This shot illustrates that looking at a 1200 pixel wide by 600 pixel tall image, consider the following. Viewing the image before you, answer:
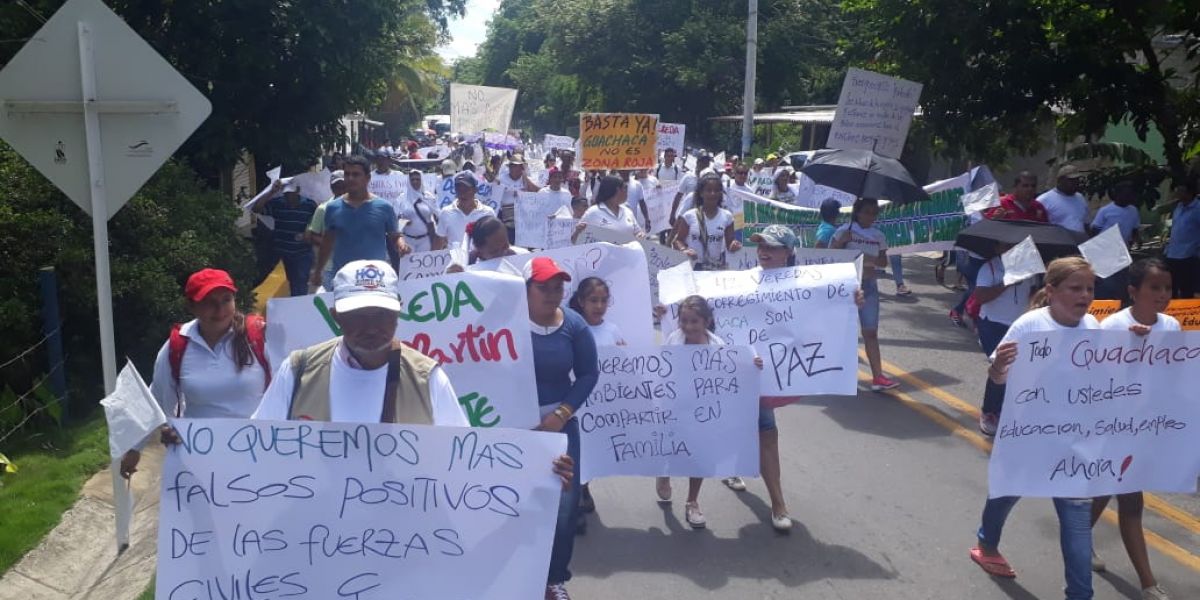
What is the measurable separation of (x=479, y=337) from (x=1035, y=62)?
35.2ft

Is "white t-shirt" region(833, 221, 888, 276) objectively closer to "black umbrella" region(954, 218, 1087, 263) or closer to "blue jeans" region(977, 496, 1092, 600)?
"black umbrella" region(954, 218, 1087, 263)

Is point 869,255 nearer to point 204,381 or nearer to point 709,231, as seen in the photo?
point 709,231

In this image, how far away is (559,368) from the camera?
4.82m

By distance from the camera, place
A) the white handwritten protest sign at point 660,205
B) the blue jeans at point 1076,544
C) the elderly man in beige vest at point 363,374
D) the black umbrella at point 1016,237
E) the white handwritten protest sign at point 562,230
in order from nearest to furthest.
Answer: the elderly man in beige vest at point 363,374
the blue jeans at point 1076,544
the black umbrella at point 1016,237
the white handwritten protest sign at point 562,230
the white handwritten protest sign at point 660,205

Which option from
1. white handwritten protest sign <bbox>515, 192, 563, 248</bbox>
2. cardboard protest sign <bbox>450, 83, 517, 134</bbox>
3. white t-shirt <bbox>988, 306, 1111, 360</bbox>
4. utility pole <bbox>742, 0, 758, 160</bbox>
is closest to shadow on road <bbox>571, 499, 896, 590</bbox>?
white t-shirt <bbox>988, 306, 1111, 360</bbox>

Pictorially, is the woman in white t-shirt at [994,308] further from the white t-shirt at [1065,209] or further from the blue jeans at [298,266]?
the blue jeans at [298,266]

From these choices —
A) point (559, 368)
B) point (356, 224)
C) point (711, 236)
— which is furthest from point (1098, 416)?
point (356, 224)

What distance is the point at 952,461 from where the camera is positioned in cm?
718

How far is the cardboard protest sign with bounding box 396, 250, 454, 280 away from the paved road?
2175mm

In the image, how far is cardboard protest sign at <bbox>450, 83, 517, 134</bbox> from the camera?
86.1 ft

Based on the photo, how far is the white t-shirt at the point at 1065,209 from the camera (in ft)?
38.4

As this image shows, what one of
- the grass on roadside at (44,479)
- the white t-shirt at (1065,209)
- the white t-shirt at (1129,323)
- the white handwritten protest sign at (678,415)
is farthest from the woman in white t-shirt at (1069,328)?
the white t-shirt at (1065,209)

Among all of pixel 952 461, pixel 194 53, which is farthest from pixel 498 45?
pixel 952 461

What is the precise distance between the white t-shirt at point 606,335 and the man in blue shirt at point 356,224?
2872 millimetres
